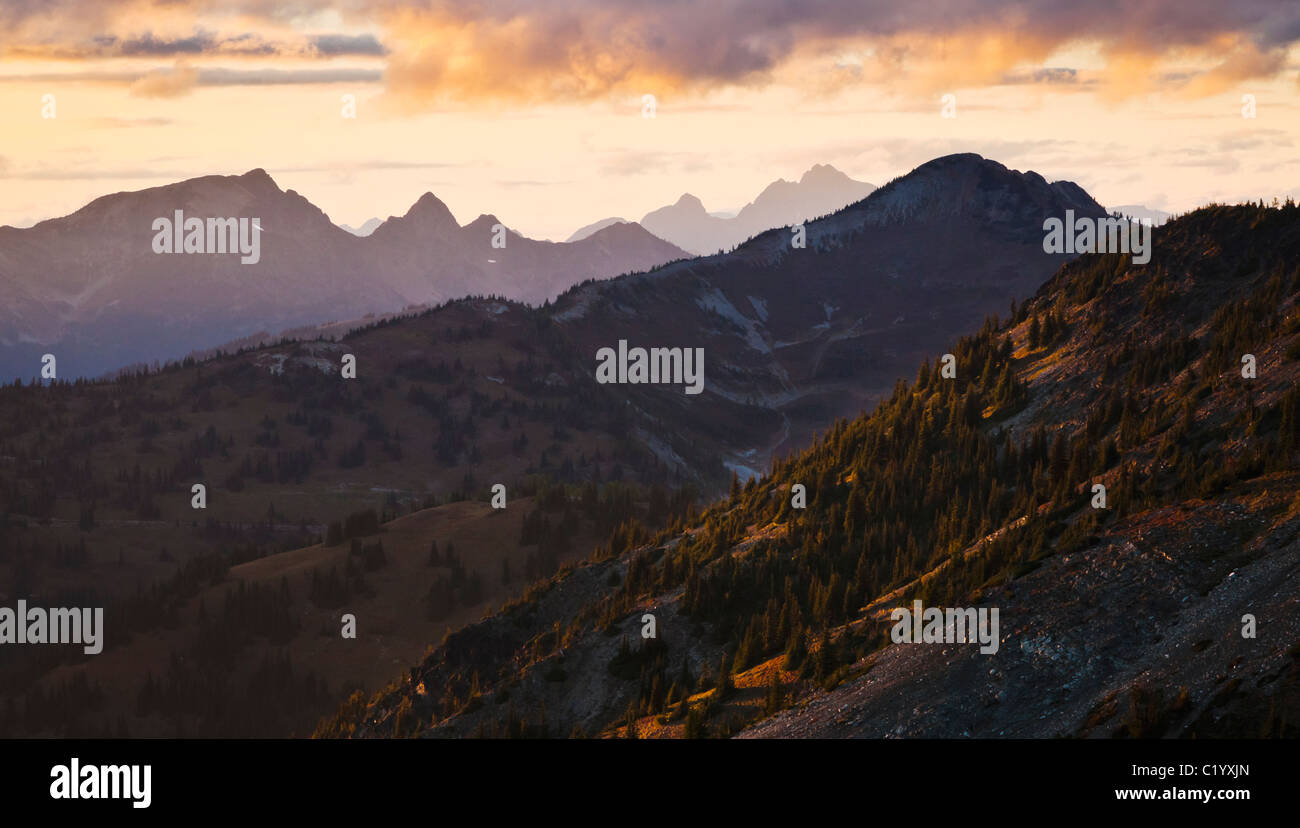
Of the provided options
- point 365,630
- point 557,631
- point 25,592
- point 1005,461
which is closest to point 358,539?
point 365,630

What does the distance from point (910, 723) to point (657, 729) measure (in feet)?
55.8

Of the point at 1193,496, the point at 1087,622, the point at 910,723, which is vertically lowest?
the point at 910,723

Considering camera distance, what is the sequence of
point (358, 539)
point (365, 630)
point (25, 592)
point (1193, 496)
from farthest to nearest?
point (25, 592) < point (358, 539) < point (365, 630) < point (1193, 496)

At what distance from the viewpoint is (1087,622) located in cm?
4488

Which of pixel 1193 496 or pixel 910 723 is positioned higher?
pixel 1193 496

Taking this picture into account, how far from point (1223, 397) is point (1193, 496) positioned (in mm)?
13548

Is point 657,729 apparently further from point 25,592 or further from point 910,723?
point 25,592

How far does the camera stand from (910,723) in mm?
42562

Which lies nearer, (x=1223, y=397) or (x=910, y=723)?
(x=910, y=723)
